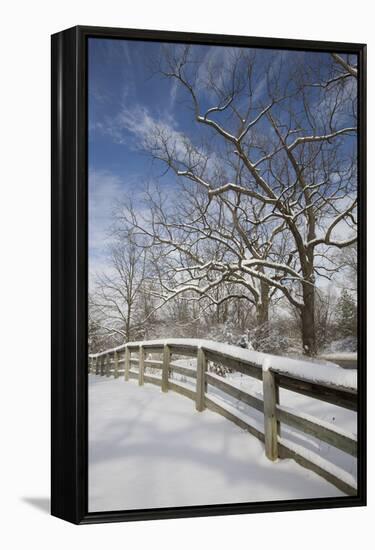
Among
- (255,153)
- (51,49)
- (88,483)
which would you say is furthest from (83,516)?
(51,49)

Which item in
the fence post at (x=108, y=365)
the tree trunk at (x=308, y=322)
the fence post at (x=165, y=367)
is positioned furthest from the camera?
Result: the tree trunk at (x=308, y=322)

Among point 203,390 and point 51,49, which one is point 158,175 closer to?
point 51,49

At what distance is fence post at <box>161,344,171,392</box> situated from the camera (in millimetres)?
4137

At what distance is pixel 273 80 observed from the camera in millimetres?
4273

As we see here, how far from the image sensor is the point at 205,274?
4191 mm

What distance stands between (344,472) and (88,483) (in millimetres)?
1572

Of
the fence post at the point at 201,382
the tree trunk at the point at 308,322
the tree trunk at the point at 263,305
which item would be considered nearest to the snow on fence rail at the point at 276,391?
the fence post at the point at 201,382

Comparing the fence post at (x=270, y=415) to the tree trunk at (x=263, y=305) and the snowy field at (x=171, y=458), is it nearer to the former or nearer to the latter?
the snowy field at (x=171, y=458)

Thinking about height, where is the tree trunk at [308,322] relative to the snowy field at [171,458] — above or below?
above

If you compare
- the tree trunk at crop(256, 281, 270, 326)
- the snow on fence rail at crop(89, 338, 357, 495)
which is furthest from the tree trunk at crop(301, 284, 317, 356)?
the tree trunk at crop(256, 281, 270, 326)

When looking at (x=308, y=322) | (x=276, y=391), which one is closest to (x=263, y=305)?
(x=308, y=322)

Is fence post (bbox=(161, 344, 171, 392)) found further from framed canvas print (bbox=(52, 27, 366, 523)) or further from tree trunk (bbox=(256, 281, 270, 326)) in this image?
tree trunk (bbox=(256, 281, 270, 326))

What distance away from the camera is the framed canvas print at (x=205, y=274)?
3.97 meters

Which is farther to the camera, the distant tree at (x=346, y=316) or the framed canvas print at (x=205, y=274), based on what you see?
the distant tree at (x=346, y=316)
